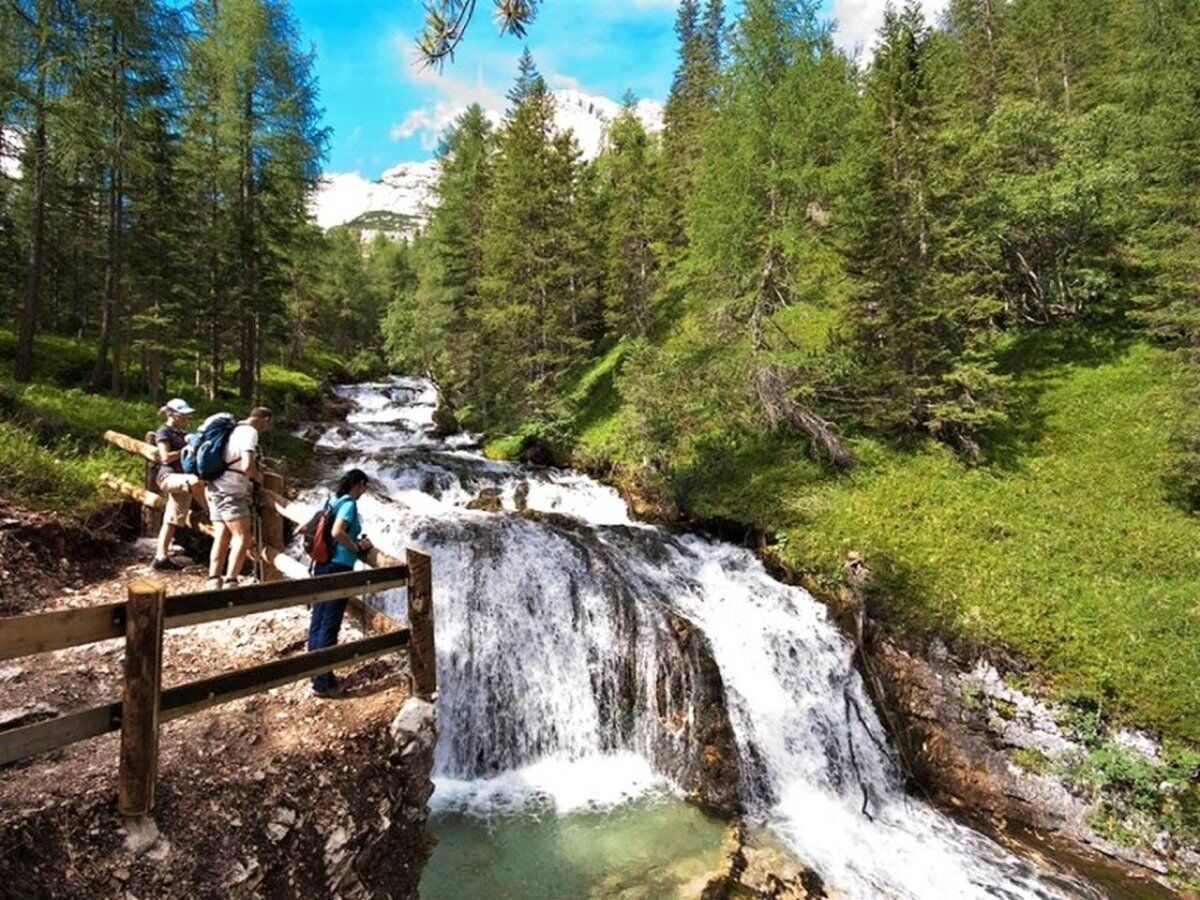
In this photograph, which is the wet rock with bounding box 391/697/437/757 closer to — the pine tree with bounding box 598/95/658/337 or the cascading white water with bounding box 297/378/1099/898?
the cascading white water with bounding box 297/378/1099/898

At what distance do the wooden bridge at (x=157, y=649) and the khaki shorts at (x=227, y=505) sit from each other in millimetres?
2814

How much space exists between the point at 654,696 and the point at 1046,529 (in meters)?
11.2

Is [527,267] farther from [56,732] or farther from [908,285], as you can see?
[56,732]

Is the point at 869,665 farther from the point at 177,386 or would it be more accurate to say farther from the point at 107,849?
the point at 177,386

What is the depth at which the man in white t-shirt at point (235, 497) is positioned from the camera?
24.7ft

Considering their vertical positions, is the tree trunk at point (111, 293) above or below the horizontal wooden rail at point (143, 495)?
above

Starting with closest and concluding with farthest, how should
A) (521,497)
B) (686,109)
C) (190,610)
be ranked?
(190,610) → (521,497) → (686,109)

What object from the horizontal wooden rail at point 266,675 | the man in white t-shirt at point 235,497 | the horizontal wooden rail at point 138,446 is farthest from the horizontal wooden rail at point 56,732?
the horizontal wooden rail at point 138,446

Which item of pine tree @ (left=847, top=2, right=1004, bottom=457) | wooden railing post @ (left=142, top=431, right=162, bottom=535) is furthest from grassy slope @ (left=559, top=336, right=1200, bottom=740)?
wooden railing post @ (left=142, top=431, right=162, bottom=535)

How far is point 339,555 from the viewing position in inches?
264

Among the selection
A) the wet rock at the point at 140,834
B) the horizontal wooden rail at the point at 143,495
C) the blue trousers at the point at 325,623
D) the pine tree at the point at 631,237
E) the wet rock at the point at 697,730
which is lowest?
the wet rock at the point at 697,730

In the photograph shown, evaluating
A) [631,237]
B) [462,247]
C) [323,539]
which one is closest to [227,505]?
[323,539]

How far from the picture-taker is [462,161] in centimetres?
3744

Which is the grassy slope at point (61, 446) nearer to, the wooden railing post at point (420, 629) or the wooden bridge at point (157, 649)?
the wooden bridge at point (157, 649)
